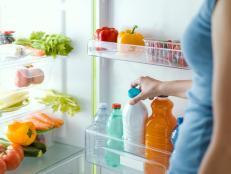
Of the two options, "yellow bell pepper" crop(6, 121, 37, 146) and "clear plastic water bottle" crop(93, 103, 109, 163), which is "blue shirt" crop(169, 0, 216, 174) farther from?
"yellow bell pepper" crop(6, 121, 37, 146)

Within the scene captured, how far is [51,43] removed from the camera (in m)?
1.77

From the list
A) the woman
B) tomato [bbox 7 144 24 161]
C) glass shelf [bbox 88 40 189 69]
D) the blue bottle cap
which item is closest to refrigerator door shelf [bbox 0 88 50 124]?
tomato [bbox 7 144 24 161]

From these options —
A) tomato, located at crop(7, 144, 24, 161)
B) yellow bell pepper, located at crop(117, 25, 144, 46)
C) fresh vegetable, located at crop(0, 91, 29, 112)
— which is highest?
yellow bell pepper, located at crop(117, 25, 144, 46)

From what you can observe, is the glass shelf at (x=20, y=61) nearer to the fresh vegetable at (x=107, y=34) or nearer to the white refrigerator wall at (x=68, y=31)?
the white refrigerator wall at (x=68, y=31)

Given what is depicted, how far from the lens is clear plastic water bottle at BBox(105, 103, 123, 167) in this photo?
5.19 feet

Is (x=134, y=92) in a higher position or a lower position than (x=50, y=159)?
higher

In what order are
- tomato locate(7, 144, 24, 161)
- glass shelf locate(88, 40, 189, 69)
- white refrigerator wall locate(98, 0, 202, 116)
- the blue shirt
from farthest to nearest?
tomato locate(7, 144, 24, 161) < white refrigerator wall locate(98, 0, 202, 116) < glass shelf locate(88, 40, 189, 69) < the blue shirt

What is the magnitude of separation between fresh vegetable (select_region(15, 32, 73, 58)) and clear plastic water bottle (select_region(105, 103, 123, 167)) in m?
0.35

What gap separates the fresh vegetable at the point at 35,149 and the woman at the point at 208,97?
89cm

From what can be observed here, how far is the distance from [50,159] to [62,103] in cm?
24

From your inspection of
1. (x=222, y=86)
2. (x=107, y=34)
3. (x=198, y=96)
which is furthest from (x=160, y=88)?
(x=222, y=86)

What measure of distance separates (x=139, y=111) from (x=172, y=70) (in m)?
0.20

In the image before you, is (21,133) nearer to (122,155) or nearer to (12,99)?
(12,99)

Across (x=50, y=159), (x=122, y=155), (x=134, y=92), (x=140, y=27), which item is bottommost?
(x=50, y=159)
